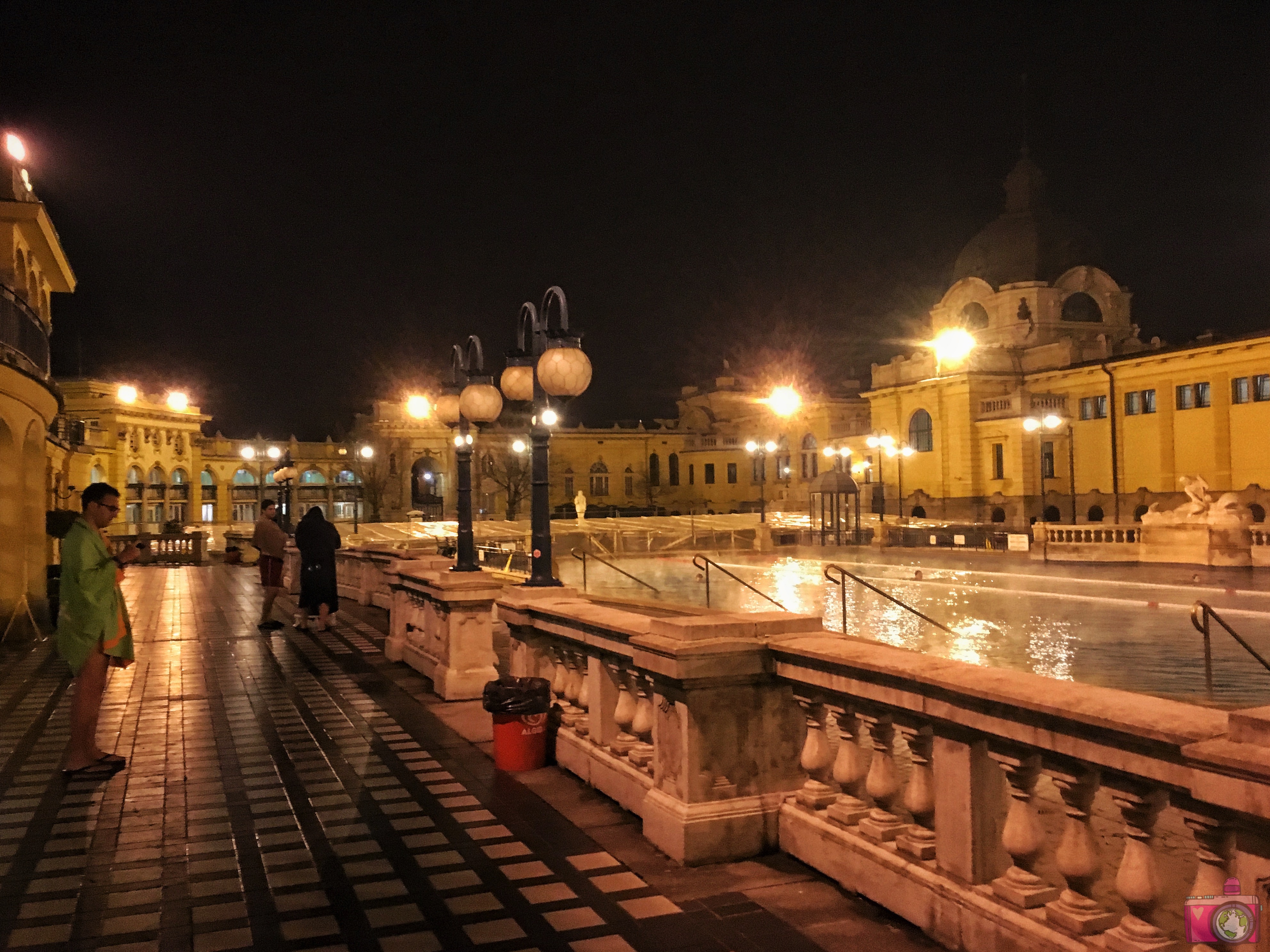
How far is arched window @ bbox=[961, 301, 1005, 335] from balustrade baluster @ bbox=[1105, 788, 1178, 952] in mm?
55004

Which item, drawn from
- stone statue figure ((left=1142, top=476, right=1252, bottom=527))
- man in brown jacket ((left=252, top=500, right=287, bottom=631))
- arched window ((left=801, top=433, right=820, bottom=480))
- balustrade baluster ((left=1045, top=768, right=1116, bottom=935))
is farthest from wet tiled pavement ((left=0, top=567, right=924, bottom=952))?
arched window ((left=801, top=433, right=820, bottom=480))

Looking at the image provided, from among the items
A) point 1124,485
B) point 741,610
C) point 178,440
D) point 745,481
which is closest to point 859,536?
point 1124,485

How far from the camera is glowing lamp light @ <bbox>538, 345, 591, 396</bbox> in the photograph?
27.7ft

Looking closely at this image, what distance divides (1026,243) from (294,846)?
187ft

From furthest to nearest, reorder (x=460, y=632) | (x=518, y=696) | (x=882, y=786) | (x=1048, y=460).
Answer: (x=1048, y=460) → (x=460, y=632) → (x=518, y=696) → (x=882, y=786)

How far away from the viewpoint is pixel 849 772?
457 cm

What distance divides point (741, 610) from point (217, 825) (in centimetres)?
1370

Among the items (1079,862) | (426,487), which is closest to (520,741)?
(1079,862)

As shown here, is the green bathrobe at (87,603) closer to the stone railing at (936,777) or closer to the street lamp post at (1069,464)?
the stone railing at (936,777)

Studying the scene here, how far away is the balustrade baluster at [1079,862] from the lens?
10.8 feet

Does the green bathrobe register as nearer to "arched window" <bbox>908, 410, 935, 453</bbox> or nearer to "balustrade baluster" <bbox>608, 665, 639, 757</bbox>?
"balustrade baluster" <bbox>608, 665, 639, 757</bbox>

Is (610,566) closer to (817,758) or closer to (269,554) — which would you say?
(269,554)

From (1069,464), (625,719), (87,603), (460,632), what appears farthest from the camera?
(1069,464)

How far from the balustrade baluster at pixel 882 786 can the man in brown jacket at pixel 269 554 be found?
12123mm
